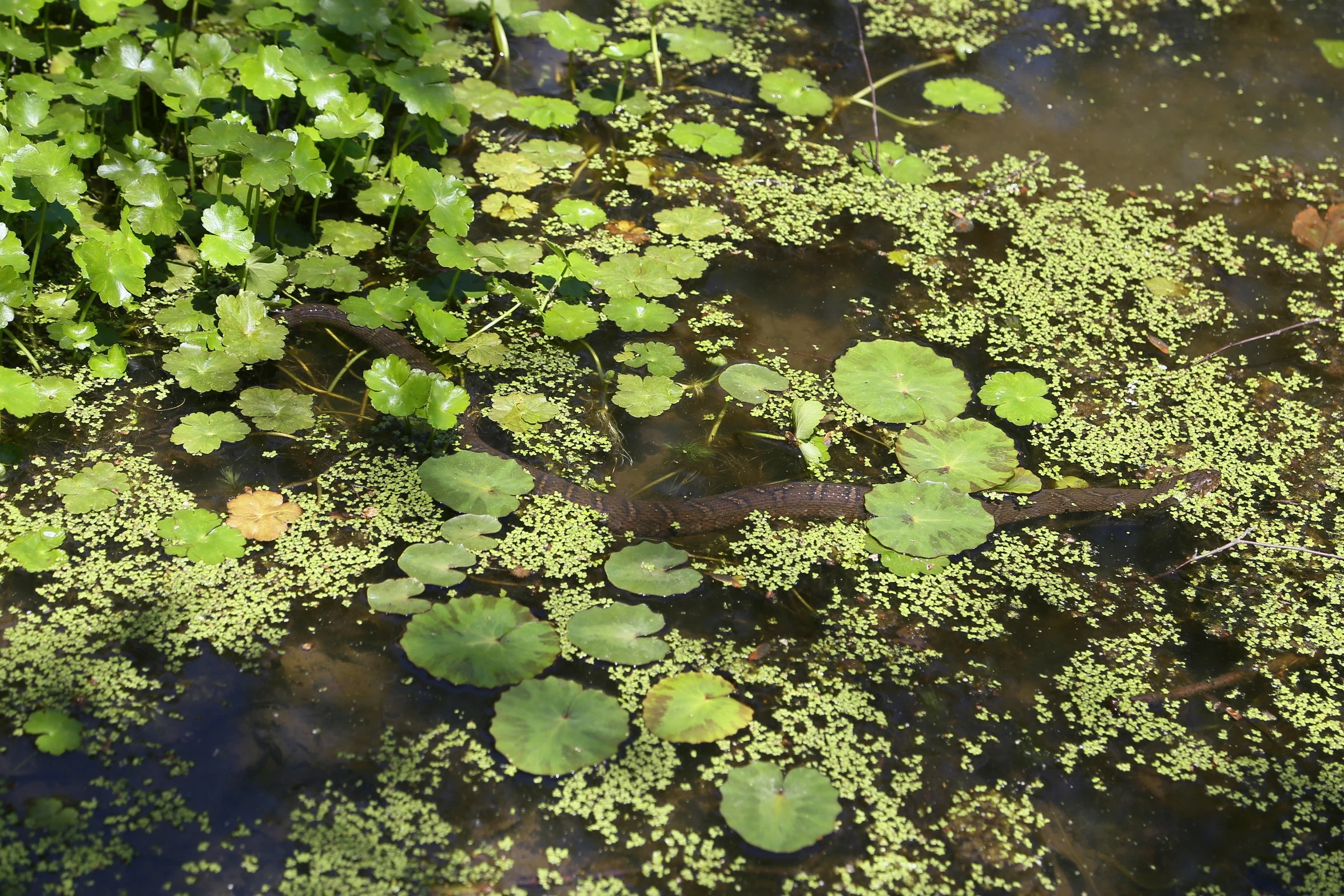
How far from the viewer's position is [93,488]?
226cm

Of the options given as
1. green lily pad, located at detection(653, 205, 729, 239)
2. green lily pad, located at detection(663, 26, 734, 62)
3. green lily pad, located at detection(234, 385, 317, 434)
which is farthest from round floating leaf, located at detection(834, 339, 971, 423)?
green lily pad, located at detection(663, 26, 734, 62)

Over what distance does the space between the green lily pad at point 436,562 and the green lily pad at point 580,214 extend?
1272 millimetres

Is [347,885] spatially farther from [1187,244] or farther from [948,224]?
[1187,244]

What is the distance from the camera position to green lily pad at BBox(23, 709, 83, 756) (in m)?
1.83

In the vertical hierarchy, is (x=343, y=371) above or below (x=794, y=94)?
below

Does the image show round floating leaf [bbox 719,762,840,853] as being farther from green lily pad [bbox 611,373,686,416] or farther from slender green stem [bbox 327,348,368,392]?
slender green stem [bbox 327,348,368,392]

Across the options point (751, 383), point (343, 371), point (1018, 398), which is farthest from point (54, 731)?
point (1018, 398)

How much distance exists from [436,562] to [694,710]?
0.60 meters

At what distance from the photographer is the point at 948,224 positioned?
11.1 feet

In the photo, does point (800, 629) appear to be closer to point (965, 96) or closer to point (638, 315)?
point (638, 315)

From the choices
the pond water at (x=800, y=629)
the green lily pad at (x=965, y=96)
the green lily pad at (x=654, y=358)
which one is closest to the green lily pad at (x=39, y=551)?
the pond water at (x=800, y=629)

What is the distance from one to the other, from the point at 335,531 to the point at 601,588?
568 mm

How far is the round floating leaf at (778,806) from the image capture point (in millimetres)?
1843

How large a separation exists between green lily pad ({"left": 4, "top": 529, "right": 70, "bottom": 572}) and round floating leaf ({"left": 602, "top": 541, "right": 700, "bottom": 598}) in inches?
41.8
